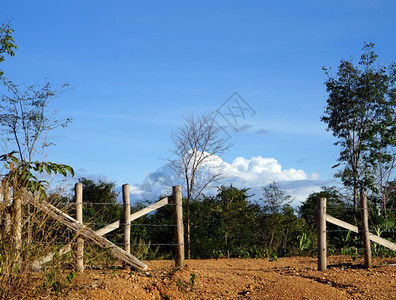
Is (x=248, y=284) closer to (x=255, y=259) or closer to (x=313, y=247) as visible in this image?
(x=255, y=259)

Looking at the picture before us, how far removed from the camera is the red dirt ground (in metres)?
7.57

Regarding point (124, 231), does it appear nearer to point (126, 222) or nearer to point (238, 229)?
point (126, 222)

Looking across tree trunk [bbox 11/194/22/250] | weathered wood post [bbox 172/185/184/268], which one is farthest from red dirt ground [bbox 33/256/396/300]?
tree trunk [bbox 11/194/22/250]

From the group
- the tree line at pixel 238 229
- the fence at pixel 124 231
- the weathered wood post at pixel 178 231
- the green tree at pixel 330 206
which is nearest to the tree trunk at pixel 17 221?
the fence at pixel 124 231

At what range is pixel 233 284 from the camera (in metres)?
8.61

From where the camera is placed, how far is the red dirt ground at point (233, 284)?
7.57 metres

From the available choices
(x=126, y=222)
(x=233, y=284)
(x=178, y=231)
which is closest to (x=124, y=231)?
(x=126, y=222)

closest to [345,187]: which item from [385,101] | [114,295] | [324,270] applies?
[385,101]

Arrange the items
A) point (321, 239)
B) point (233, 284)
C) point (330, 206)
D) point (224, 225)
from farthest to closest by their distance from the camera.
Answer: point (330, 206)
point (224, 225)
point (321, 239)
point (233, 284)

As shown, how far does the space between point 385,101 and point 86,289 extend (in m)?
15.7

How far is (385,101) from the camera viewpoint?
19.4 m

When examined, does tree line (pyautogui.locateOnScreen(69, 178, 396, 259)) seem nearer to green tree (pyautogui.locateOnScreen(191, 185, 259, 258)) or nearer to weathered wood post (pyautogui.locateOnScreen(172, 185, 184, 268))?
green tree (pyautogui.locateOnScreen(191, 185, 259, 258))

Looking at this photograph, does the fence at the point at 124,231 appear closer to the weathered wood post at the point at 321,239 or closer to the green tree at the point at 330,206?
the weathered wood post at the point at 321,239

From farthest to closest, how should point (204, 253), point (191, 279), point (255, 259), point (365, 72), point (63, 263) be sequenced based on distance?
point (365, 72), point (204, 253), point (255, 259), point (191, 279), point (63, 263)
